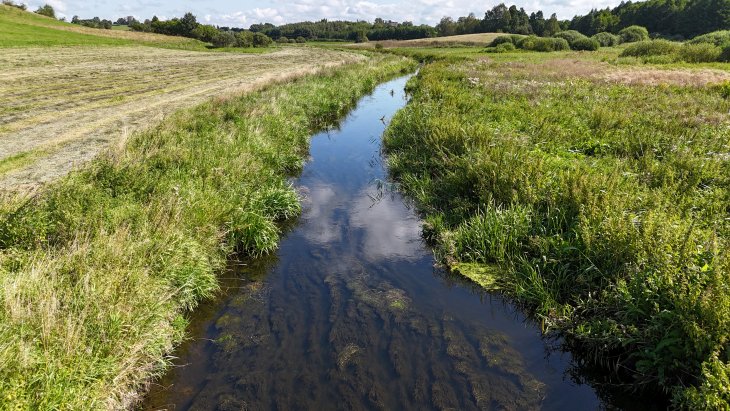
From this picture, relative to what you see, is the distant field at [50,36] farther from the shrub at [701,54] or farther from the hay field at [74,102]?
the shrub at [701,54]

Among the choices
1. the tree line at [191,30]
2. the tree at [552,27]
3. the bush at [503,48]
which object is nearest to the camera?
the bush at [503,48]

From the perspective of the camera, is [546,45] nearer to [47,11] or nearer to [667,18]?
[667,18]

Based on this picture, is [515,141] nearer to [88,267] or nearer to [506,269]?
[506,269]

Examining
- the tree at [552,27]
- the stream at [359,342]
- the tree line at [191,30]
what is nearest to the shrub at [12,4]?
the tree line at [191,30]

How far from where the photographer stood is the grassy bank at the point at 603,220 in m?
5.06

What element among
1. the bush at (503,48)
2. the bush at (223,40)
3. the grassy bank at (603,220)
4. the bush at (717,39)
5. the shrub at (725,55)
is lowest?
the grassy bank at (603,220)

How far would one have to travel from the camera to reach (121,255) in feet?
20.0

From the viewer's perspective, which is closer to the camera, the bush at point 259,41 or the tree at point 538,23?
the bush at point 259,41

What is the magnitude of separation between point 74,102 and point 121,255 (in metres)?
18.4

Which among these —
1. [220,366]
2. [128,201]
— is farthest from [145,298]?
[128,201]

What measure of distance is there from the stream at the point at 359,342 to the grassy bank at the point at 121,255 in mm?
638

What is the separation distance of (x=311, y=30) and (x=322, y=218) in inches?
6766

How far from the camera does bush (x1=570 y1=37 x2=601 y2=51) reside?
69875 mm

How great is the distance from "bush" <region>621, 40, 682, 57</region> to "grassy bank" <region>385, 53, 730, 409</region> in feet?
115
